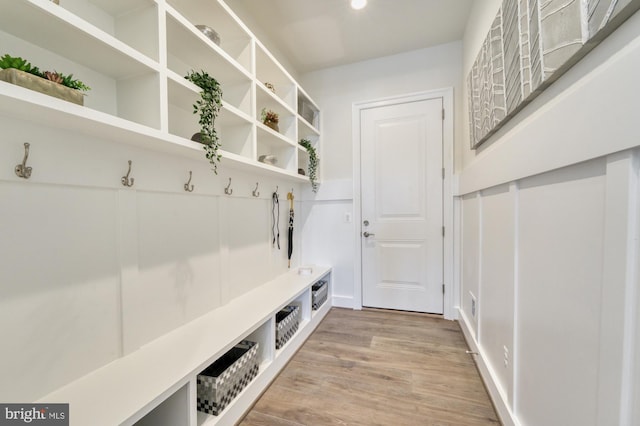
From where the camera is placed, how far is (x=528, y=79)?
100 cm

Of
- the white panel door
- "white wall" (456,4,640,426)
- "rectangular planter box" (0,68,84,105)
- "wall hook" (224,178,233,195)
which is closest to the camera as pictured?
"white wall" (456,4,640,426)

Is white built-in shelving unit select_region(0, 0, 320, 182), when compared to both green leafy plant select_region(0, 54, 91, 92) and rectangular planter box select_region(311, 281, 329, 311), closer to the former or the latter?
green leafy plant select_region(0, 54, 91, 92)

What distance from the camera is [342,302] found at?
2.88 meters

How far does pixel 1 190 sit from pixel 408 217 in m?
2.70

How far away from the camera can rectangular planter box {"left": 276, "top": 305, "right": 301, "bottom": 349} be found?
178cm

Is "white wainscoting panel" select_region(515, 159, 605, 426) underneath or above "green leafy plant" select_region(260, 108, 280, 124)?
underneath

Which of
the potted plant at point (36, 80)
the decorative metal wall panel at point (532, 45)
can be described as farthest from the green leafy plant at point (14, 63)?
the decorative metal wall panel at point (532, 45)

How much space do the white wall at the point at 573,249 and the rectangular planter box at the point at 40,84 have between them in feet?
4.79

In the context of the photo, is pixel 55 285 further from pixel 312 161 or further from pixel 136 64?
pixel 312 161

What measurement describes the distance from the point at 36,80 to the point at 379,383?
2.07m

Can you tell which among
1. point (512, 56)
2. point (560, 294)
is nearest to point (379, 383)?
point (560, 294)

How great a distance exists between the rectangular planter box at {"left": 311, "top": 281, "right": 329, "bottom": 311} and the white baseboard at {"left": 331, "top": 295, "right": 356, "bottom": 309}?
Result: 0.18 m

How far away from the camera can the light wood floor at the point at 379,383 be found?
135 cm

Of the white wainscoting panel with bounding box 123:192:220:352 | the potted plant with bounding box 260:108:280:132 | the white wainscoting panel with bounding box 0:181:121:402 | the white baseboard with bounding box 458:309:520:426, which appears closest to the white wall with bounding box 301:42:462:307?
the potted plant with bounding box 260:108:280:132
